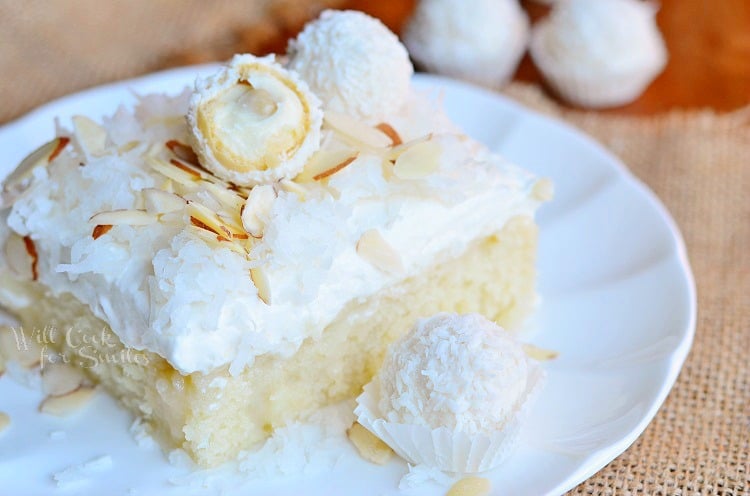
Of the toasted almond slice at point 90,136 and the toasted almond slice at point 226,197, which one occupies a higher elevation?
the toasted almond slice at point 90,136

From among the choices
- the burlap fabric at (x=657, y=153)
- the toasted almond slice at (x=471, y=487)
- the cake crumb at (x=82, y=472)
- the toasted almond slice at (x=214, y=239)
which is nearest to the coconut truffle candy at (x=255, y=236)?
the toasted almond slice at (x=214, y=239)

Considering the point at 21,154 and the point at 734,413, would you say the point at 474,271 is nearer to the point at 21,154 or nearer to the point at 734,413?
the point at 734,413

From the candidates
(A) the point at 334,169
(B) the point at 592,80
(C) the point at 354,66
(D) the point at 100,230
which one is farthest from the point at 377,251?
(B) the point at 592,80

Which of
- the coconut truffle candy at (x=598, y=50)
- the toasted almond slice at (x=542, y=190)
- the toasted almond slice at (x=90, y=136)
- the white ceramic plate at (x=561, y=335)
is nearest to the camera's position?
the white ceramic plate at (x=561, y=335)

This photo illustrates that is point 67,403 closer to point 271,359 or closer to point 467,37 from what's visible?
point 271,359

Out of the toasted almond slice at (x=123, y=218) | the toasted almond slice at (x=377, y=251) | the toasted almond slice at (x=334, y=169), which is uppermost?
the toasted almond slice at (x=123, y=218)

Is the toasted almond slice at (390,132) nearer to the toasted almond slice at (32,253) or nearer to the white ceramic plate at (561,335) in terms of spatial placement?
the white ceramic plate at (561,335)

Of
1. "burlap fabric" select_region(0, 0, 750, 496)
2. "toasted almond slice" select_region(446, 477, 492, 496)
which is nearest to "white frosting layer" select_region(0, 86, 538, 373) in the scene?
"toasted almond slice" select_region(446, 477, 492, 496)

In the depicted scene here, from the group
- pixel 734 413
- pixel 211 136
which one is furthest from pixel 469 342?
pixel 734 413
